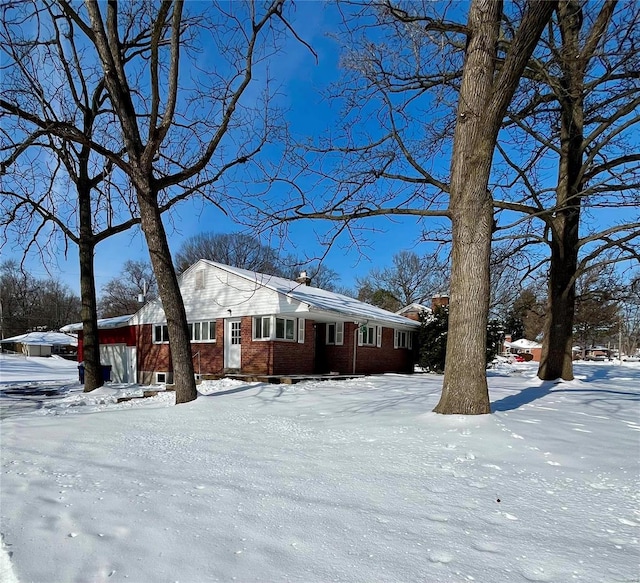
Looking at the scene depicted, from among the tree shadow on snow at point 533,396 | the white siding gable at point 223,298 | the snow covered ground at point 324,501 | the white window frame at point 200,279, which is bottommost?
the tree shadow on snow at point 533,396

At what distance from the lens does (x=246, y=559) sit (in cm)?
220

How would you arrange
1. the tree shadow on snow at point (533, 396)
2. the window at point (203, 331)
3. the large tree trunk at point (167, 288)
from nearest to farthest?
the tree shadow on snow at point (533, 396)
the large tree trunk at point (167, 288)
the window at point (203, 331)

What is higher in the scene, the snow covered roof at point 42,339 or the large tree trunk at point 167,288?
the large tree trunk at point 167,288

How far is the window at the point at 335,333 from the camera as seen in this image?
1833 centimetres

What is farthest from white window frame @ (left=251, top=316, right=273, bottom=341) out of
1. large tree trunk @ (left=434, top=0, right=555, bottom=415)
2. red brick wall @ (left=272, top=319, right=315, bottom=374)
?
large tree trunk @ (left=434, top=0, right=555, bottom=415)

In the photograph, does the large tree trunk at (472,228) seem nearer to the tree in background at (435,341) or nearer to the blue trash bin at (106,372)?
the tree in background at (435,341)

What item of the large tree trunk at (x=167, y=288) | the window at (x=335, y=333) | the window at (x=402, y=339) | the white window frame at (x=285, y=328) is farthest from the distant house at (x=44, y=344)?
the large tree trunk at (x=167, y=288)

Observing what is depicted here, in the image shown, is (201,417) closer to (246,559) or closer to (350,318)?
(246,559)

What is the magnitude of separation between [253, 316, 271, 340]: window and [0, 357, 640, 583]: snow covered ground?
9.89 m

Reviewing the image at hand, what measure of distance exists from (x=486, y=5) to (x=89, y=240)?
13.0 meters

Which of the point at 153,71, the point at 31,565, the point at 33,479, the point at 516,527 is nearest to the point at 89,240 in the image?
the point at 153,71

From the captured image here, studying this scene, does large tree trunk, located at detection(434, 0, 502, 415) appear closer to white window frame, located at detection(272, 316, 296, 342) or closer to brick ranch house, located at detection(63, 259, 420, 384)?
brick ranch house, located at detection(63, 259, 420, 384)

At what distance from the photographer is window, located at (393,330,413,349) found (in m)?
21.8

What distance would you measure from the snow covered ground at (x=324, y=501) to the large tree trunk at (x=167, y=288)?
2503mm
